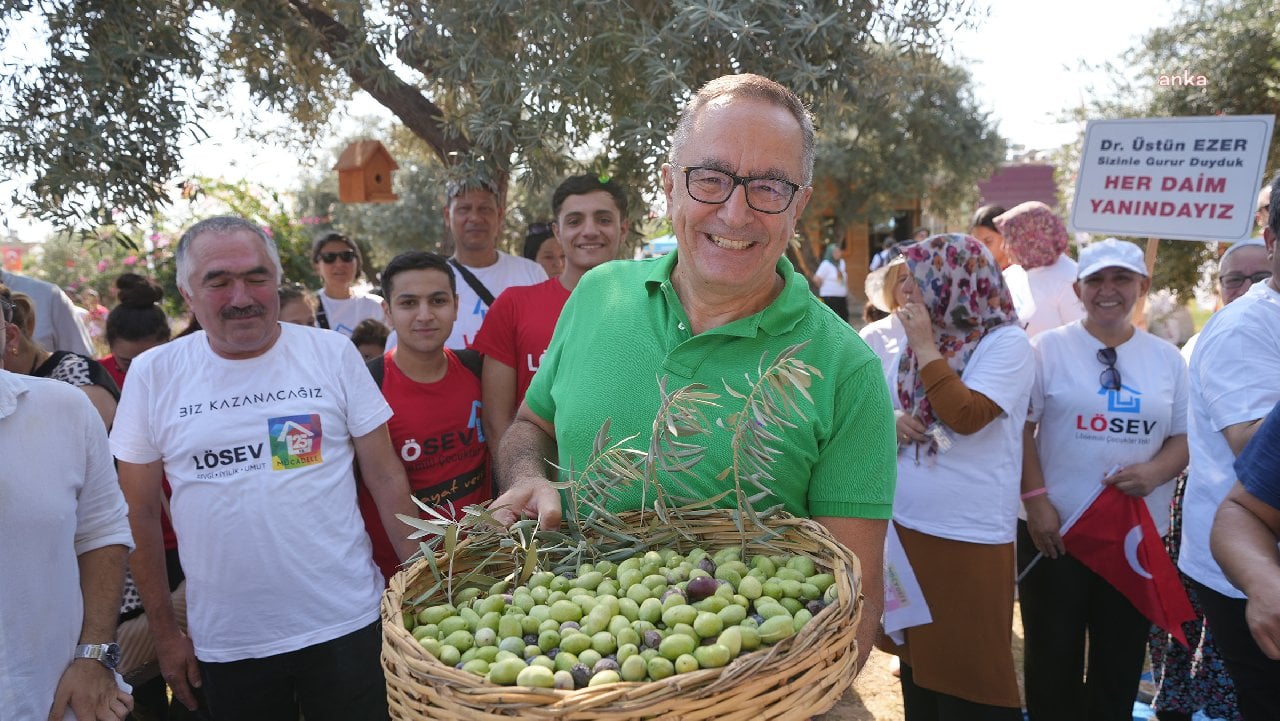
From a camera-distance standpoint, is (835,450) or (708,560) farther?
(835,450)

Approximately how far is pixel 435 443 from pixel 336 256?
3.11 meters

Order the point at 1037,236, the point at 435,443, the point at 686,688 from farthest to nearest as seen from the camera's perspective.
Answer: the point at 1037,236
the point at 435,443
the point at 686,688

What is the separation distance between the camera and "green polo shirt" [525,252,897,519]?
5.59 feet

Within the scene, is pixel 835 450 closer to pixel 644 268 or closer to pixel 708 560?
pixel 708 560

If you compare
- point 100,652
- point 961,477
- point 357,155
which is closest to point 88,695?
point 100,652

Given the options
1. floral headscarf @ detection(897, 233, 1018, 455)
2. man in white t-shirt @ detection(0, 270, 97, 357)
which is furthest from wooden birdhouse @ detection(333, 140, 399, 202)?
floral headscarf @ detection(897, 233, 1018, 455)

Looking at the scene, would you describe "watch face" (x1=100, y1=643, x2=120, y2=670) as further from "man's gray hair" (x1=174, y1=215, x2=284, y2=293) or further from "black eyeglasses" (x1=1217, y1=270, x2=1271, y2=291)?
"black eyeglasses" (x1=1217, y1=270, x2=1271, y2=291)

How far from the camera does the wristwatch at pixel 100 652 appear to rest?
216 cm

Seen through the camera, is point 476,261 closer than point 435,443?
No

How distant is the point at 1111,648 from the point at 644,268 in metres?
2.75

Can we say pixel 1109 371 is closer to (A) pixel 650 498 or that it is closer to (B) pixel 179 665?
(A) pixel 650 498

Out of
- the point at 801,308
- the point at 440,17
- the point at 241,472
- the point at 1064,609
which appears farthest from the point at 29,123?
the point at 1064,609

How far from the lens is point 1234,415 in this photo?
2383 mm

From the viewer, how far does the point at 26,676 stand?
6.62ft
